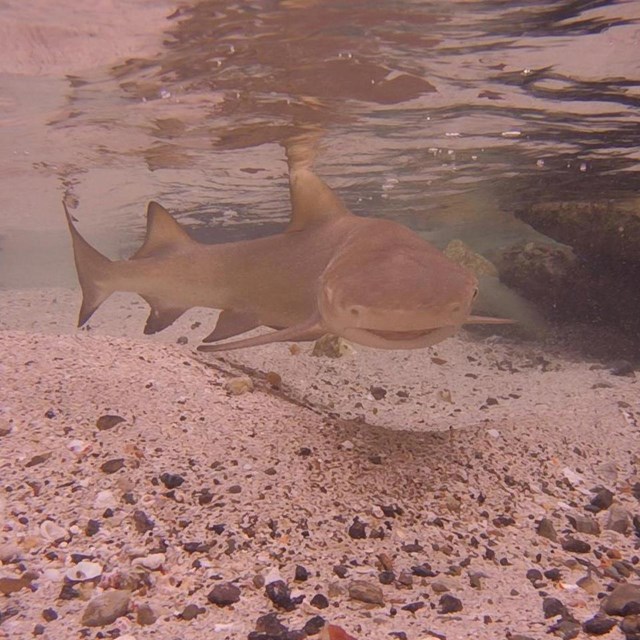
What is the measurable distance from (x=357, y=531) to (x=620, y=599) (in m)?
1.56

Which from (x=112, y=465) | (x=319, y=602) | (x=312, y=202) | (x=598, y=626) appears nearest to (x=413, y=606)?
(x=319, y=602)

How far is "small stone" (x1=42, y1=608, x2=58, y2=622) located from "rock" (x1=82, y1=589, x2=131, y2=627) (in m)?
0.13

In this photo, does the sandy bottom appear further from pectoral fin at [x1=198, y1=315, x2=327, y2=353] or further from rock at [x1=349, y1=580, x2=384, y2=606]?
pectoral fin at [x1=198, y1=315, x2=327, y2=353]

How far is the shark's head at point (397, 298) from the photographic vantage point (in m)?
3.44

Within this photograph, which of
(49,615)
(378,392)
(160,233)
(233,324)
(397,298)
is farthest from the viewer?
(378,392)

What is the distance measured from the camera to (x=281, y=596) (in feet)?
9.21

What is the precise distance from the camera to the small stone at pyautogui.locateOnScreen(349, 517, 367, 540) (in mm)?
3475

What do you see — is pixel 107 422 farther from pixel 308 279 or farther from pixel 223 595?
pixel 308 279

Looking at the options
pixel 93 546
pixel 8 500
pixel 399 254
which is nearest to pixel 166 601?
pixel 93 546

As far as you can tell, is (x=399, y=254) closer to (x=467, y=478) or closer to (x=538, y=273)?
(x=467, y=478)

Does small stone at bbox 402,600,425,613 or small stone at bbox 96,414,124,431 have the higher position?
small stone at bbox 96,414,124,431

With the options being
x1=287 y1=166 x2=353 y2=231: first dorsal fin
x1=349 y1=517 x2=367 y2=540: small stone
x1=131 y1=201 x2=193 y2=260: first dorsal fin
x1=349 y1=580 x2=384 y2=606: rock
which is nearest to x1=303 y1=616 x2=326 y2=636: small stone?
x1=349 y1=580 x2=384 y2=606: rock

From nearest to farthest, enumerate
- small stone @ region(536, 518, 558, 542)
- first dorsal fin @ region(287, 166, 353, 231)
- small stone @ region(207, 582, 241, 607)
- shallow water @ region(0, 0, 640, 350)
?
small stone @ region(207, 582, 241, 607) → small stone @ region(536, 518, 558, 542) → first dorsal fin @ region(287, 166, 353, 231) → shallow water @ region(0, 0, 640, 350)

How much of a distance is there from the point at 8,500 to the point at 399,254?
3.23 m
